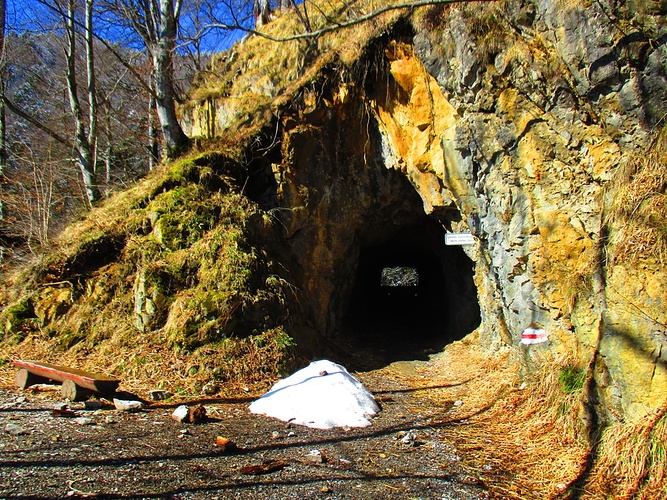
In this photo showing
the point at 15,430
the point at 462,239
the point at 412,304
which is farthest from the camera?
the point at 412,304

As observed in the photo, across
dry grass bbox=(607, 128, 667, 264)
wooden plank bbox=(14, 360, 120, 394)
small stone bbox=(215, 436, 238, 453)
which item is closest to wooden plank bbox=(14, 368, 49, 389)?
wooden plank bbox=(14, 360, 120, 394)

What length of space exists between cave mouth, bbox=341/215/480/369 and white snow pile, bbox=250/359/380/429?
2.40m

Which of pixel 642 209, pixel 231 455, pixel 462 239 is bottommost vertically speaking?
pixel 231 455

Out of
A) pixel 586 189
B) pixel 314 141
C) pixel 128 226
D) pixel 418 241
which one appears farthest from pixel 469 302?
pixel 128 226

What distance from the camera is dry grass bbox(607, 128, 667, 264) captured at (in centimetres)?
373

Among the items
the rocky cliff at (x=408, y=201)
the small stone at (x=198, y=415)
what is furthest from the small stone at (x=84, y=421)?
the rocky cliff at (x=408, y=201)

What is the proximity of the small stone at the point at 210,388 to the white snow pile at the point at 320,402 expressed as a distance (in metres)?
0.69

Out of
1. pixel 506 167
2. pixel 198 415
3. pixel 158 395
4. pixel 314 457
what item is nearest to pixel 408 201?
pixel 506 167

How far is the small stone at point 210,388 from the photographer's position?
211 inches

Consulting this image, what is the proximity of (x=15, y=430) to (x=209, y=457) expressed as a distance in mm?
1590

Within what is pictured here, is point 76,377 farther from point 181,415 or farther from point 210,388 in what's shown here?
point 210,388

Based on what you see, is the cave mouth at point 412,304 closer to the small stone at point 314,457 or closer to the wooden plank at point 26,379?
the small stone at point 314,457

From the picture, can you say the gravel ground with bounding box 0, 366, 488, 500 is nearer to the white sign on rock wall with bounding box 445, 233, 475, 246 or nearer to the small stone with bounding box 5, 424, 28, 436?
the small stone with bounding box 5, 424, 28, 436

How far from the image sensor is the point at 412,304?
18.1 metres
